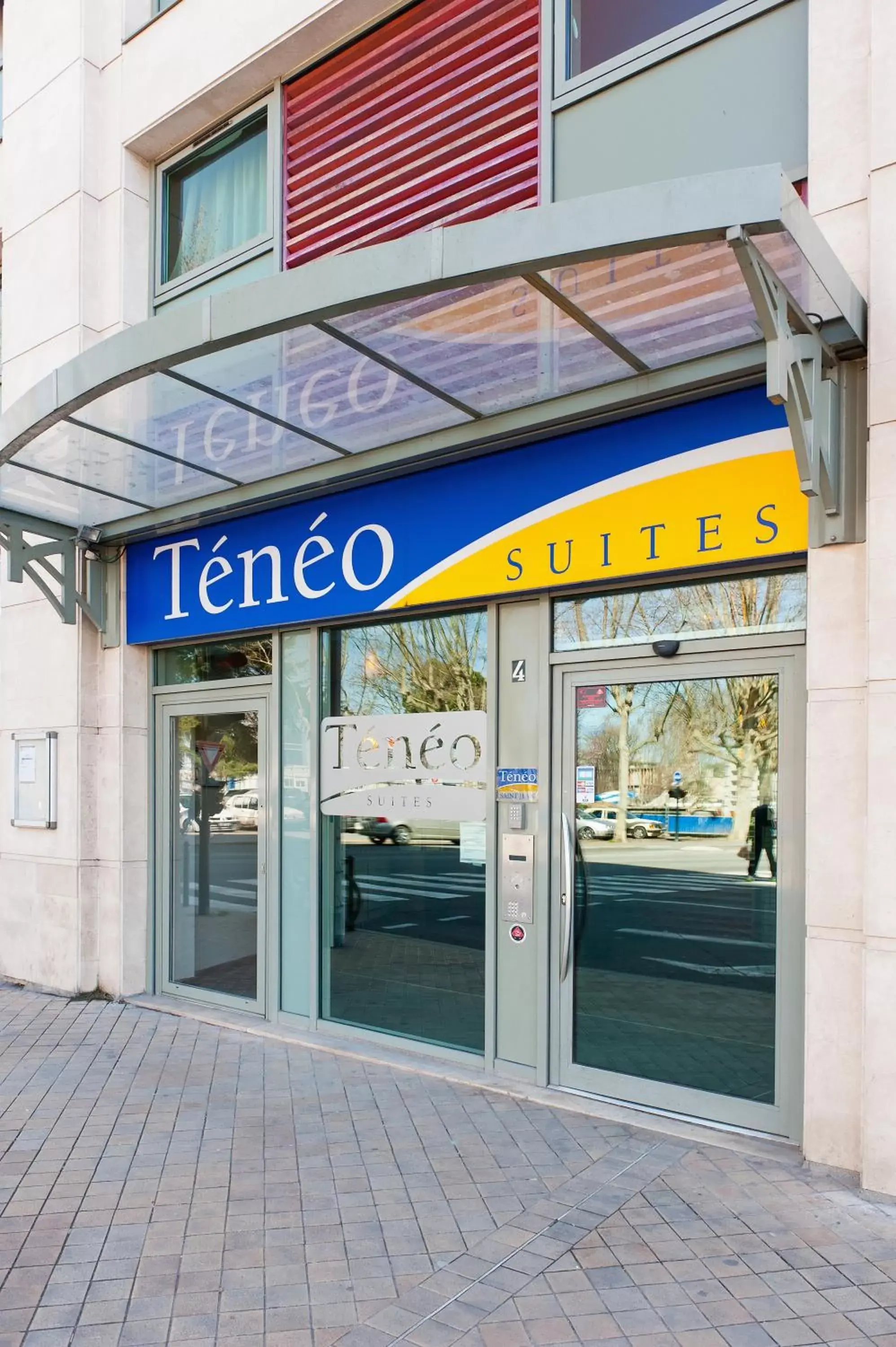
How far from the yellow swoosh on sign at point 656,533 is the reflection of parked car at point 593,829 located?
1.22 metres

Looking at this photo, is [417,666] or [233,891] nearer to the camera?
[417,666]

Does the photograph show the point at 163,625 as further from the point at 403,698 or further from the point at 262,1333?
the point at 262,1333

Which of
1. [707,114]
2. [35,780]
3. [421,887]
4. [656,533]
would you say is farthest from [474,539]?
[35,780]

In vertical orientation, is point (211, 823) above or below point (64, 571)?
below

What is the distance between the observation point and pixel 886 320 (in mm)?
4152

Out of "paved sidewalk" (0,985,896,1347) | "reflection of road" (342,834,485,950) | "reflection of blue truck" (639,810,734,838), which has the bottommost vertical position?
"paved sidewalk" (0,985,896,1347)

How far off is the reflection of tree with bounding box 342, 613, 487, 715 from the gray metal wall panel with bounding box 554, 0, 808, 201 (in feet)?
7.94

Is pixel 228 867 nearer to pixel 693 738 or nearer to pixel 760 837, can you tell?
pixel 693 738

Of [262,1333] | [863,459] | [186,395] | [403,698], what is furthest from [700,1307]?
[186,395]

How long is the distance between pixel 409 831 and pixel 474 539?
5.77ft

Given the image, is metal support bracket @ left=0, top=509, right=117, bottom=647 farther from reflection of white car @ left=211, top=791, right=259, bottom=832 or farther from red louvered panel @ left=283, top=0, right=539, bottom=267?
red louvered panel @ left=283, top=0, right=539, bottom=267

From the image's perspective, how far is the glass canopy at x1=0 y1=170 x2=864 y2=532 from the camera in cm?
368

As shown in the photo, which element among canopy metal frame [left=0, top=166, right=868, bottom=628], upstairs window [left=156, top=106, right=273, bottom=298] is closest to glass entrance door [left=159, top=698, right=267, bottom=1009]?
canopy metal frame [left=0, top=166, right=868, bottom=628]

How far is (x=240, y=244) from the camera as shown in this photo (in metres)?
7.02
